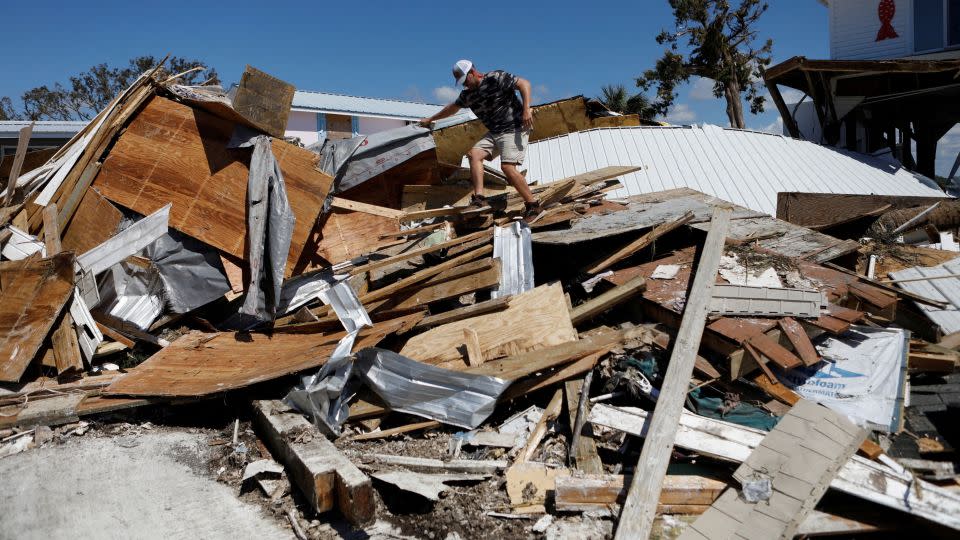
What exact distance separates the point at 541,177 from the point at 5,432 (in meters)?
8.48

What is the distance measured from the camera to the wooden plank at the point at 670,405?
3.24 m

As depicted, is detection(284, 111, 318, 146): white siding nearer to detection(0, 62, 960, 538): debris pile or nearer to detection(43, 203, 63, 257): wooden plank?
detection(0, 62, 960, 538): debris pile

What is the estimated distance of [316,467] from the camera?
11.4ft

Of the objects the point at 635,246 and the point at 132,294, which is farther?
the point at 635,246

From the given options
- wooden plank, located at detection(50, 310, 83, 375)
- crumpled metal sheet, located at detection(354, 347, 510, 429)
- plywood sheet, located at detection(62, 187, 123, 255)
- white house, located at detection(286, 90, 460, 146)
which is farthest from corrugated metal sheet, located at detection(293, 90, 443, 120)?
crumpled metal sheet, located at detection(354, 347, 510, 429)

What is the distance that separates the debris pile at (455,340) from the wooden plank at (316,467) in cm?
2

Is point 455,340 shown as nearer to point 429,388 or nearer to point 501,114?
point 429,388

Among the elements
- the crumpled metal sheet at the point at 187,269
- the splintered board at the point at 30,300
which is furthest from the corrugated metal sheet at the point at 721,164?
the splintered board at the point at 30,300

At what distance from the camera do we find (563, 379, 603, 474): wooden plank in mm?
3906

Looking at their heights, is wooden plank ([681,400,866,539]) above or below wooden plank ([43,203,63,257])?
below

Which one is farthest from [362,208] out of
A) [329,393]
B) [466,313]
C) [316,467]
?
[316,467]

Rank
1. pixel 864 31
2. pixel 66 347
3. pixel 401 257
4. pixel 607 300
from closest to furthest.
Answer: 1. pixel 66 347
2. pixel 607 300
3. pixel 401 257
4. pixel 864 31

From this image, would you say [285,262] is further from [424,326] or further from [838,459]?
[838,459]

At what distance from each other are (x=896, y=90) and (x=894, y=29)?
23.9 feet
